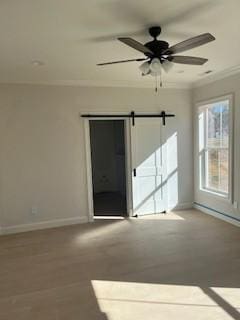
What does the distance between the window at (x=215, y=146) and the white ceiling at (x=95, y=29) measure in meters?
1.07

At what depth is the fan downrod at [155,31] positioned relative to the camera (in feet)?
8.47

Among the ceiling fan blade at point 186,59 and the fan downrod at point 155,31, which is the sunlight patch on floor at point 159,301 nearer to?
the ceiling fan blade at point 186,59

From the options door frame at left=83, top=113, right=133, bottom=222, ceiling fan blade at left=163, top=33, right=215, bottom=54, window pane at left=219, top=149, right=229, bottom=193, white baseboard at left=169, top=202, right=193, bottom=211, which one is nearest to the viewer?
ceiling fan blade at left=163, top=33, right=215, bottom=54

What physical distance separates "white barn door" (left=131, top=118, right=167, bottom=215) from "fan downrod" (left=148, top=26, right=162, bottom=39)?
257cm

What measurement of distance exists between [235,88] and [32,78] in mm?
3365

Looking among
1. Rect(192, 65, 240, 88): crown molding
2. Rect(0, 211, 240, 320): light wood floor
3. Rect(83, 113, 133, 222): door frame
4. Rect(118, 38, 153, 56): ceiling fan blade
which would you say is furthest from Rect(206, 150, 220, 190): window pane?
Rect(118, 38, 153, 56): ceiling fan blade

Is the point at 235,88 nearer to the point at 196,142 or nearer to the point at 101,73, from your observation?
the point at 196,142

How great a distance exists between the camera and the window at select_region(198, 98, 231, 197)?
4820 millimetres

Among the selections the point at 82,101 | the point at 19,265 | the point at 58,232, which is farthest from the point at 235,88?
the point at 19,265

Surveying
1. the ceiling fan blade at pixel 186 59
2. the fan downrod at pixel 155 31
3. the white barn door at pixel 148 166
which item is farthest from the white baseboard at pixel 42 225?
the fan downrod at pixel 155 31

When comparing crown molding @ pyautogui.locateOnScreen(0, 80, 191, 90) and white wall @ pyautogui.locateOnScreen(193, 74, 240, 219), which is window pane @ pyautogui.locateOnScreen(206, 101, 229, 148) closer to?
white wall @ pyautogui.locateOnScreen(193, 74, 240, 219)

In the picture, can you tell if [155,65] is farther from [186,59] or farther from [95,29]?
[95,29]

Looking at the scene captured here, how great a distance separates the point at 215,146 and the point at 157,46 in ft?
9.75

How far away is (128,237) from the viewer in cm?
423
